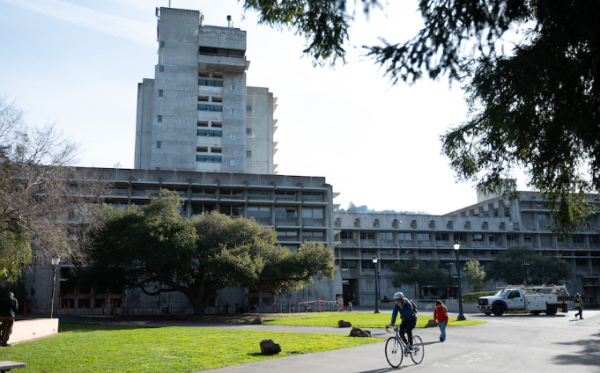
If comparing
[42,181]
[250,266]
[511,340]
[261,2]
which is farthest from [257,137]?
Answer: [261,2]

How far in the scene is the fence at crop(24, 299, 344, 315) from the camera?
47.0 meters

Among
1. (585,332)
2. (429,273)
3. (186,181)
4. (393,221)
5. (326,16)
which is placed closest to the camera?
(326,16)

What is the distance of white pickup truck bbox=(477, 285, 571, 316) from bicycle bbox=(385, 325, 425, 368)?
25278 millimetres

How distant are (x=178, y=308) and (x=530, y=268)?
50518 millimetres

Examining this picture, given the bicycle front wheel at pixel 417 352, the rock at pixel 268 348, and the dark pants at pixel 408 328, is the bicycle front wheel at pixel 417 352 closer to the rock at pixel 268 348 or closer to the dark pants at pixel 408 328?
the dark pants at pixel 408 328

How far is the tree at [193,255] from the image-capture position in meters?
34.7

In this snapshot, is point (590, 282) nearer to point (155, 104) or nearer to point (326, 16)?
point (155, 104)

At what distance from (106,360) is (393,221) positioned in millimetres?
72540

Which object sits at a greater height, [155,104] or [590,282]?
[155,104]

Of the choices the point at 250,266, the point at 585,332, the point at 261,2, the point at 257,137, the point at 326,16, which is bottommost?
the point at 585,332

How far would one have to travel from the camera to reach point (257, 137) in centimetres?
8456

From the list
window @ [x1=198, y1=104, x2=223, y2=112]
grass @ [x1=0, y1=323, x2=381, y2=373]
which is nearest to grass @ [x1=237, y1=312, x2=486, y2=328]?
grass @ [x1=0, y1=323, x2=381, y2=373]

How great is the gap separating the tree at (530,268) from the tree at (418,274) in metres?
9.89

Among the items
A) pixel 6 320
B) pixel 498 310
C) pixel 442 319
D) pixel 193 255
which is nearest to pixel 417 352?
pixel 442 319
